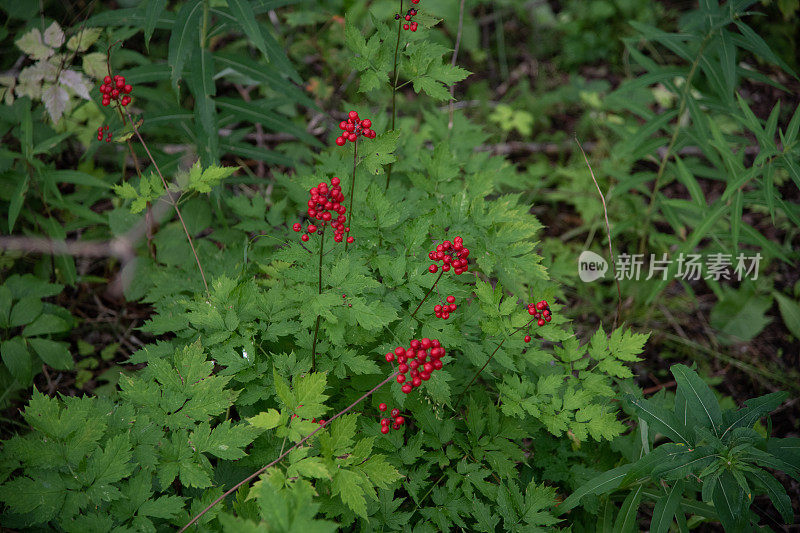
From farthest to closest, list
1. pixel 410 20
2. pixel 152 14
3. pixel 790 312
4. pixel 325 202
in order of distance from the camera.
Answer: pixel 790 312
pixel 152 14
pixel 410 20
pixel 325 202

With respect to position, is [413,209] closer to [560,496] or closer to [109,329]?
[560,496]

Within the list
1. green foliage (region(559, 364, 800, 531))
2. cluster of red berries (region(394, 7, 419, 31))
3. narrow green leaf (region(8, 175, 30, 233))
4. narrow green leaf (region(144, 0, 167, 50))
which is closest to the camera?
green foliage (region(559, 364, 800, 531))

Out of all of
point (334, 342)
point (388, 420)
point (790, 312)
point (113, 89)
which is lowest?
point (790, 312)

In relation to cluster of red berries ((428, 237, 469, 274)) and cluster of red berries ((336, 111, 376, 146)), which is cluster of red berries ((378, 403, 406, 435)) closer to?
cluster of red berries ((428, 237, 469, 274))

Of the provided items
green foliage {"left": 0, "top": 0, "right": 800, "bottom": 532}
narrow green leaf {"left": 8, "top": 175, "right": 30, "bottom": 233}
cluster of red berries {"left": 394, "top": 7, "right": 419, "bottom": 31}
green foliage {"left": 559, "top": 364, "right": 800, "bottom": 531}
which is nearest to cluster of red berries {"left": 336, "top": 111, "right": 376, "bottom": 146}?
green foliage {"left": 0, "top": 0, "right": 800, "bottom": 532}

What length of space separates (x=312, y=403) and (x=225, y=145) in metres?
1.92

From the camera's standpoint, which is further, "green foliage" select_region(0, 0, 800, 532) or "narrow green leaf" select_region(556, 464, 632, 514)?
"narrow green leaf" select_region(556, 464, 632, 514)

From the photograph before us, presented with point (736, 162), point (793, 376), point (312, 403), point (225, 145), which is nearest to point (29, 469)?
point (312, 403)

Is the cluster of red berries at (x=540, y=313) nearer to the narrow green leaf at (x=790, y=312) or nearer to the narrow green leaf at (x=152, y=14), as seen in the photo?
the narrow green leaf at (x=152, y=14)

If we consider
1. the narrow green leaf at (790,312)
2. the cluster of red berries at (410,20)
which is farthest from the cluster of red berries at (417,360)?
the narrow green leaf at (790,312)

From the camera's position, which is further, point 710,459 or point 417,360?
point 710,459

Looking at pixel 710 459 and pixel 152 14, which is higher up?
pixel 152 14

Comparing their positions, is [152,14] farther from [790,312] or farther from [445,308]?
[790,312]

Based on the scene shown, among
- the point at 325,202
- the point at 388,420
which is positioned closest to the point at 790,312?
the point at 388,420
